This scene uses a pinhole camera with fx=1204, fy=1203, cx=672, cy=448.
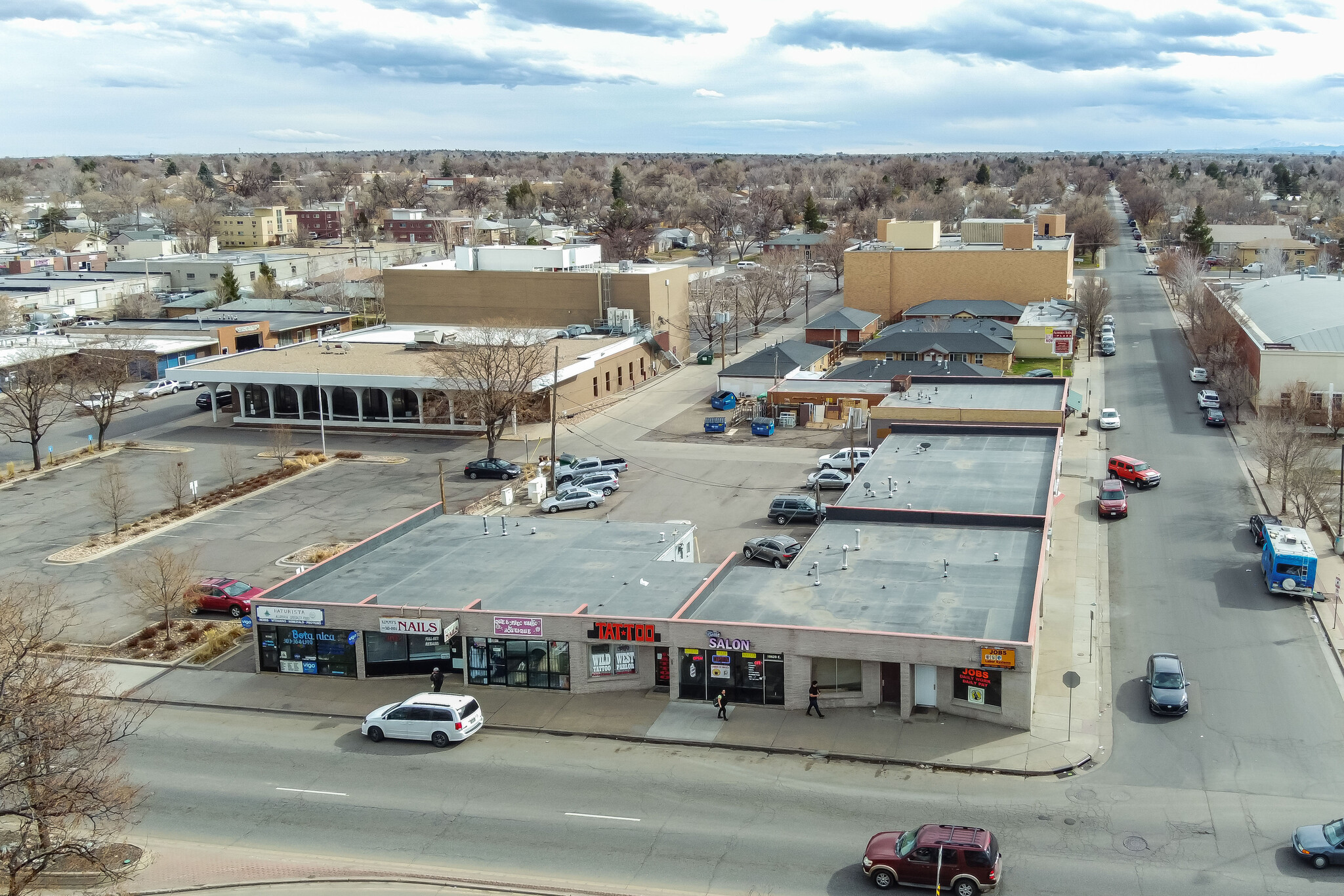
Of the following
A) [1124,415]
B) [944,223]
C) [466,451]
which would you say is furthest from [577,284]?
[944,223]

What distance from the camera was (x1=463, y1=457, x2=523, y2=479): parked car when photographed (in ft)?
174

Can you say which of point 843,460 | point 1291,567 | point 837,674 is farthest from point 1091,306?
point 837,674

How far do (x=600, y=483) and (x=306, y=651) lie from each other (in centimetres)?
1973

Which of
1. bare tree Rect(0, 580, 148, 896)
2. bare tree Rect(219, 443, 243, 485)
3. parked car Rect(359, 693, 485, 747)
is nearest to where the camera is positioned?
bare tree Rect(0, 580, 148, 896)

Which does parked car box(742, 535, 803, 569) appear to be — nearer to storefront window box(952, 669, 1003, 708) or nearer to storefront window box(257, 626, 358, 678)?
storefront window box(952, 669, 1003, 708)

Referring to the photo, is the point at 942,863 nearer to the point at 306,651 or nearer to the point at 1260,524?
the point at 306,651

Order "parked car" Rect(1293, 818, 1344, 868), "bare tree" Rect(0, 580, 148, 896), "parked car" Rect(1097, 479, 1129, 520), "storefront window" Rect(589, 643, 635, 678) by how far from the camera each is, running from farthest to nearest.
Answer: "parked car" Rect(1097, 479, 1129, 520) < "storefront window" Rect(589, 643, 635, 678) < "parked car" Rect(1293, 818, 1344, 868) < "bare tree" Rect(0, 580, 148, 896)

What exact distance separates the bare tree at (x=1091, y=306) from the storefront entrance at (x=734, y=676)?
5802 cm

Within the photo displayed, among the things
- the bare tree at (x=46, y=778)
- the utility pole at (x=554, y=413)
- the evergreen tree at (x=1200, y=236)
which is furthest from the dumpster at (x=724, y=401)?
the evergreen tree at (x=1200, y=236)

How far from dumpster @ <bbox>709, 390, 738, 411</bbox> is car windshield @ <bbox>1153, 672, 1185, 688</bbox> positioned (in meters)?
39.4

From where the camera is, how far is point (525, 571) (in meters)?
34.1

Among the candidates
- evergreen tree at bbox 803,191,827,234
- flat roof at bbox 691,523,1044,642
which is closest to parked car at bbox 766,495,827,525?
flat roof at bbox 691,523,1044,642

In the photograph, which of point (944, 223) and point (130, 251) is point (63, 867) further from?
point (944, 223)

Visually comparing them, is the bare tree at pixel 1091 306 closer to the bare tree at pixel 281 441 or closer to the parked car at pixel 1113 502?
the parked car at pixel 1113 502
